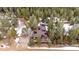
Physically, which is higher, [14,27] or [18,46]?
[14,27]

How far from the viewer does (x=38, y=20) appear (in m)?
1.66

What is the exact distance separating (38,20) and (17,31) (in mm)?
220

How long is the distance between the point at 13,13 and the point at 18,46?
31cm
